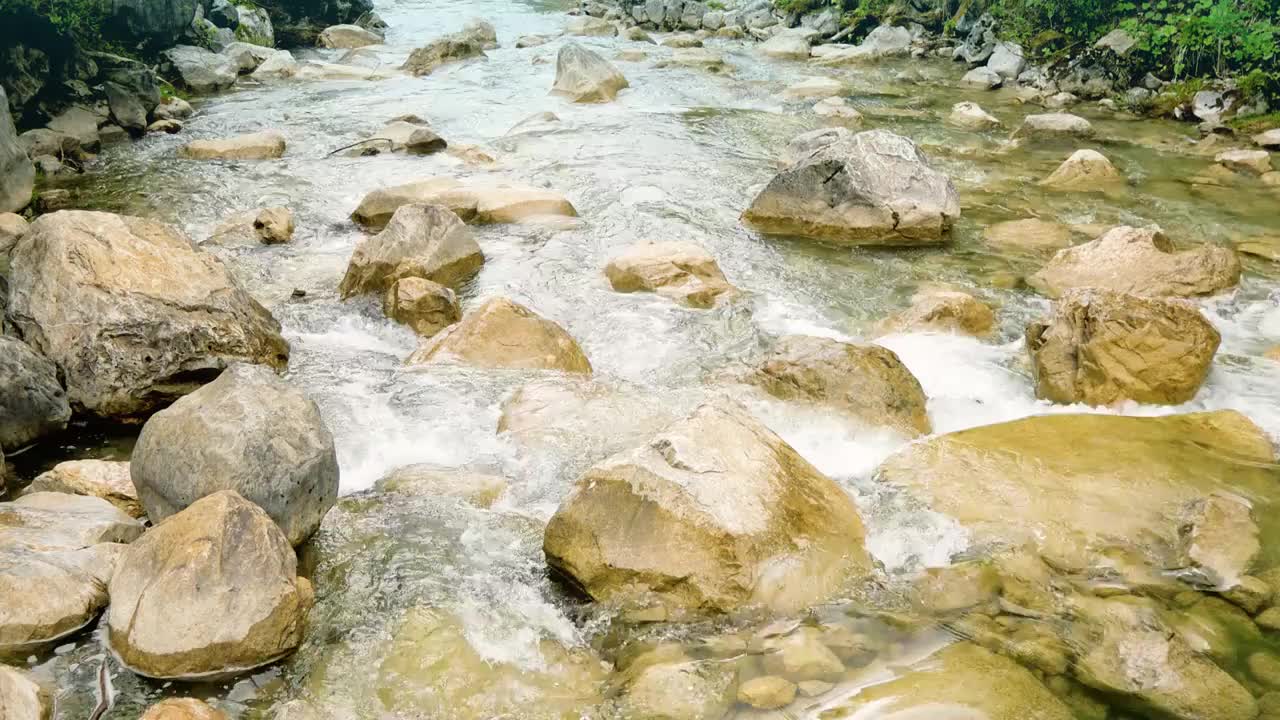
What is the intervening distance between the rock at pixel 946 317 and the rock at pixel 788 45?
53.7 feet

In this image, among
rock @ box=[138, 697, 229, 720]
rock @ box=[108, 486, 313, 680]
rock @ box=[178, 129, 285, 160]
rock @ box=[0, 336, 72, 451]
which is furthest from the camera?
rock @ box=[178, 129, 285, 160]

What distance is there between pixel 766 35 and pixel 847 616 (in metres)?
23.9

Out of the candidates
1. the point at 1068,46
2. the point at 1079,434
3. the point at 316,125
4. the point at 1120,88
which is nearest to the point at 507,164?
the point at 316,125

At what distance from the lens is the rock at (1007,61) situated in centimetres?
1805

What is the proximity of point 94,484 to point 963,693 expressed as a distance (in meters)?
4.18

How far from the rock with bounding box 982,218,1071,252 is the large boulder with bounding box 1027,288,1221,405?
2.87 meters

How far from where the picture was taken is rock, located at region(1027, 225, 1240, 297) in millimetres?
7410

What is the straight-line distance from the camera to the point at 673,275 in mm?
7688

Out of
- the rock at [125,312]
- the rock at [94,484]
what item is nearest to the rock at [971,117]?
the rock at [125,312]

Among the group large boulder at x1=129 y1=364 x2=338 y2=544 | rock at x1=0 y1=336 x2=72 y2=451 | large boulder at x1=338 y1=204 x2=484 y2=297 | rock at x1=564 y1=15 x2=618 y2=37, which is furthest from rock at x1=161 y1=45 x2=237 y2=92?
large boulder at x1=129 y1=364 x2=338 y2=544

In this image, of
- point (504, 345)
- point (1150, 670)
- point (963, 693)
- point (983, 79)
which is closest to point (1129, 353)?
point (1150, 670)

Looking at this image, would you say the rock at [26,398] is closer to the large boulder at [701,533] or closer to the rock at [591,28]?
the large boulder at [701,533]

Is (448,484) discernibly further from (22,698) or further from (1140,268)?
(1140,268)

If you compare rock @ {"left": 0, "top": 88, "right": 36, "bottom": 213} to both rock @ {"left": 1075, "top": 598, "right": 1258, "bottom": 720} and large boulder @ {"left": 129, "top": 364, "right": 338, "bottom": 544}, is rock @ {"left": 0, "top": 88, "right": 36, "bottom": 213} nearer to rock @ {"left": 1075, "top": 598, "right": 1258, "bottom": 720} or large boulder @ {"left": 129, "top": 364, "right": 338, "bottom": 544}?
large boulder @ {"left": 129, "top": 364, "right": 338, "bottom": 544}
